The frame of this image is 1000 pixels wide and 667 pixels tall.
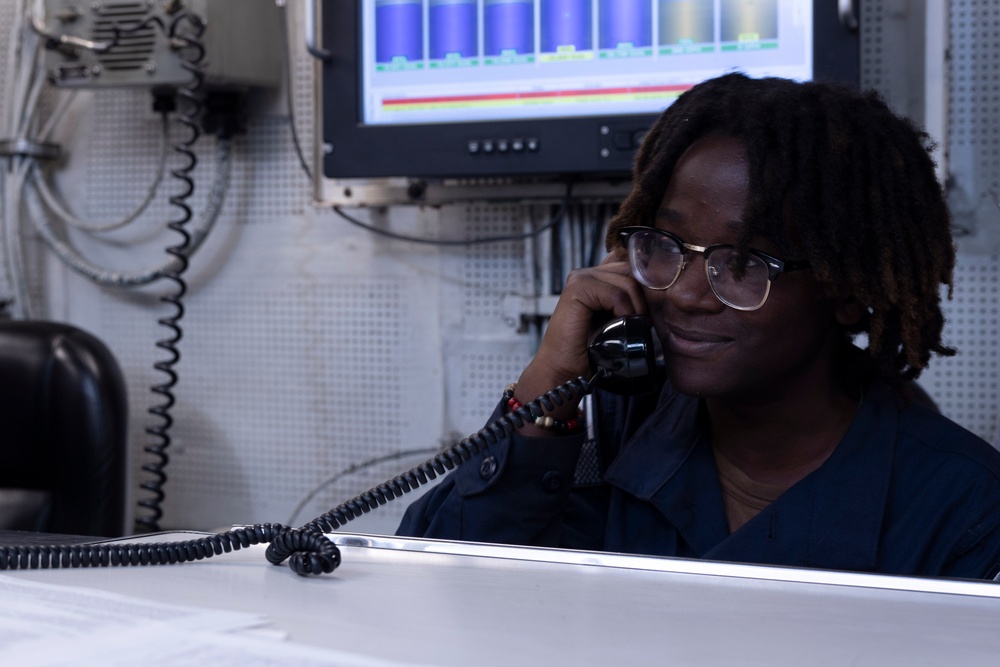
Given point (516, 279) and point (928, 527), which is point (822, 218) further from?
point (516, 279)

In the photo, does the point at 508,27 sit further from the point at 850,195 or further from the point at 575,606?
the point at 575,606

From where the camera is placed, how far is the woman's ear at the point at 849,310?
1.19m

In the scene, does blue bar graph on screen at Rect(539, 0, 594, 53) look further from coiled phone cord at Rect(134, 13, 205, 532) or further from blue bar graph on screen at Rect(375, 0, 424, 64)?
coiled phone cord at Rect(134, 13, 205, 532)

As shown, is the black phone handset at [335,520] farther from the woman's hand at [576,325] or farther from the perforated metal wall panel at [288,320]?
the perforated metal wall panel at [288,320]

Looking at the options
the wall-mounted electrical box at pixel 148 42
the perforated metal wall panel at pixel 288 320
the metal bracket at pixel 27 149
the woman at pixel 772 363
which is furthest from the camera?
the metal bracket at pixel 27 149

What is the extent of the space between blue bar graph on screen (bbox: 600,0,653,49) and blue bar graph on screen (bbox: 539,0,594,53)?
25 millimetres

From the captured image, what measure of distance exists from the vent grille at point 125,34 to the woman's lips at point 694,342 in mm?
1434

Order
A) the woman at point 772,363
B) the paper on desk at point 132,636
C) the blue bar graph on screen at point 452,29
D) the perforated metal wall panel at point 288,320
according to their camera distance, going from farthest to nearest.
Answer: the perforated metal wall panel at point 288,320 → the blue bar graph on screen at point 452,29 → the woman at point 772,363 → the paper on desk at point 132,636

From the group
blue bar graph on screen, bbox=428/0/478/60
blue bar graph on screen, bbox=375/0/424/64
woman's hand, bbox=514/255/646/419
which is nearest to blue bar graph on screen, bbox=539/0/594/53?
blue bar graph on screen, bbox=428/0/478/60

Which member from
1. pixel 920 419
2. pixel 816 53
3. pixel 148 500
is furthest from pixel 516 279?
pixel 920 419

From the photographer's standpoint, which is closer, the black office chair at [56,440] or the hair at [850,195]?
the hair at [850,195]

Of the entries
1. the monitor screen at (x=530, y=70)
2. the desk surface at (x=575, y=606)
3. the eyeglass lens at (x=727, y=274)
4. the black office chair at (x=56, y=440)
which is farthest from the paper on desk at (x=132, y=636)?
Result: the monitor screen at (x=530, y=70)

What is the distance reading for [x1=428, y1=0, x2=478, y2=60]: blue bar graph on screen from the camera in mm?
1951

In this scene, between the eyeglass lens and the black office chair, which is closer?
the eyeglass lens
